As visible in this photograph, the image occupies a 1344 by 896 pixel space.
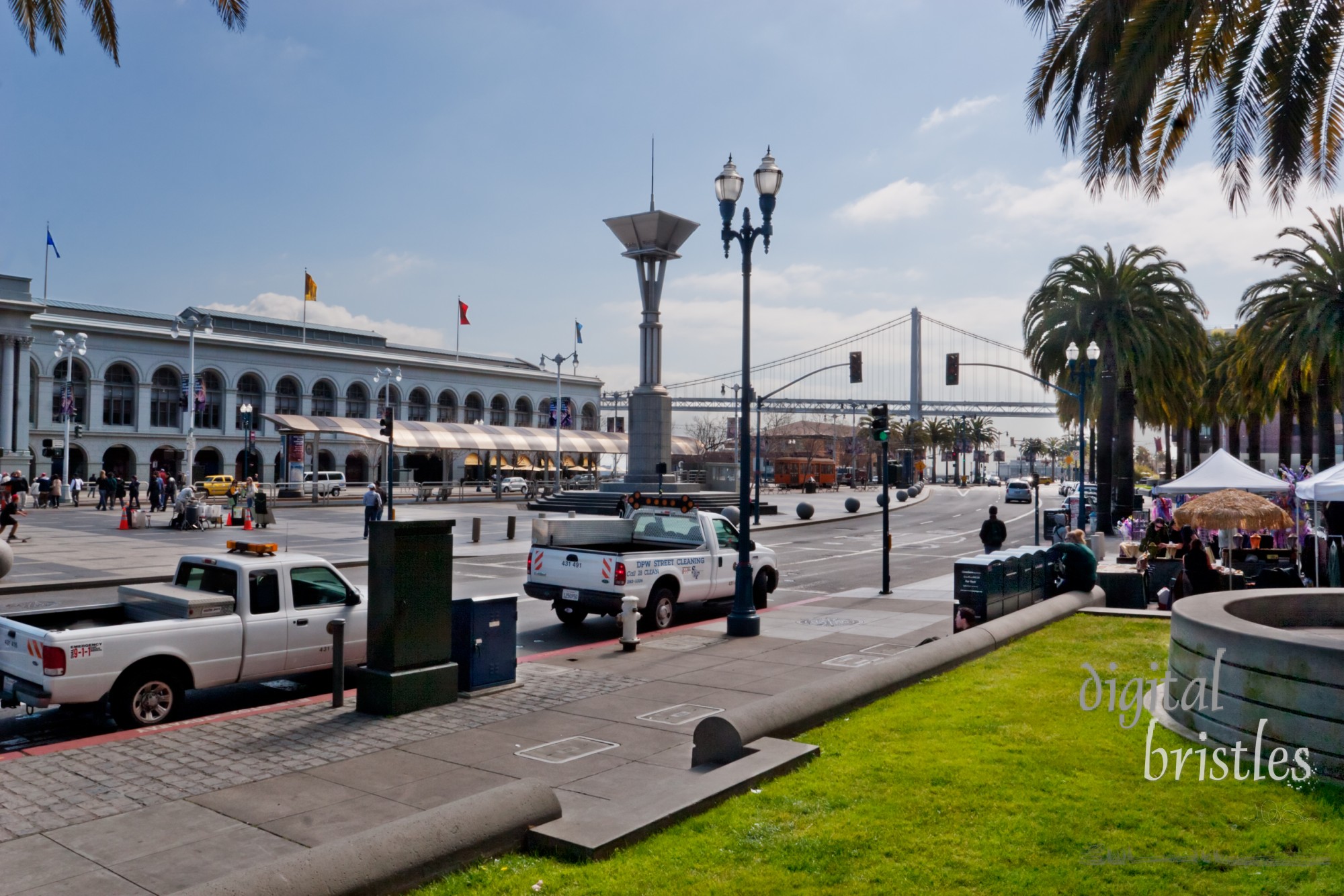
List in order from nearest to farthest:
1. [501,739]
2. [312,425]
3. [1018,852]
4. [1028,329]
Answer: [1018,852]
[501,739]
[1028,329]
[312,425]

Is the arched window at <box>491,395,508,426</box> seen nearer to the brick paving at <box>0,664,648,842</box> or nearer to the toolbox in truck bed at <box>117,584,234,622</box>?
the toolbox in truck bed at <box>117,584,234,622</box>

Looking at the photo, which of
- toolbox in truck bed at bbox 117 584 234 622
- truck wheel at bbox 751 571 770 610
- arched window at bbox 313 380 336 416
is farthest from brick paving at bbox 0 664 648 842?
arched window at bbox 313 380 336 416

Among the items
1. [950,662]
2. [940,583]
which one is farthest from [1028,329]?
[950,662]

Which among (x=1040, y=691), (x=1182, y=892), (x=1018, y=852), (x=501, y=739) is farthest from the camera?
(x=1040, y=691)

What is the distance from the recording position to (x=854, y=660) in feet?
42.1

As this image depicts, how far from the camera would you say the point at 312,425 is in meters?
57.4

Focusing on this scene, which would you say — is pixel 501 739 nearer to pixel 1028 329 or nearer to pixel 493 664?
pixel 493 664

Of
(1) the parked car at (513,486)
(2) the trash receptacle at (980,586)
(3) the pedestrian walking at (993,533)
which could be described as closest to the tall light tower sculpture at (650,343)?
(1) the parked car at (513,486)

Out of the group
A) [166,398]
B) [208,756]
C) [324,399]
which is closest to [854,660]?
[208,756]

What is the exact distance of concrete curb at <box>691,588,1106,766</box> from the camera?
7402 mm

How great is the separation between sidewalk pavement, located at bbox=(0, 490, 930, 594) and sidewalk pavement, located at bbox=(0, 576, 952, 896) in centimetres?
873

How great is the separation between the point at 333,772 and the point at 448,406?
290 ft

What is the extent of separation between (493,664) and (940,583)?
14.6 m

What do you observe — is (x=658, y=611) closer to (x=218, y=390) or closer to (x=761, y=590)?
(x=761, y=590)
